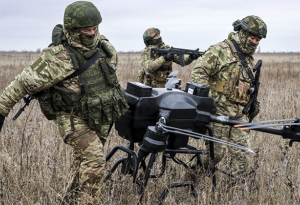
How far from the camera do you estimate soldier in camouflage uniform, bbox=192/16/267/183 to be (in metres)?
4.00

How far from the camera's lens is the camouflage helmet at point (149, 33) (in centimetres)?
749

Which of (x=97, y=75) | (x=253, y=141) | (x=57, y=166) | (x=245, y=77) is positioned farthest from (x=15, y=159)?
(x=253, y=141)

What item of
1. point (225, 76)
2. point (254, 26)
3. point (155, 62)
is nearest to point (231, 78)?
point (225, 76)

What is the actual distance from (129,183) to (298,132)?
1672 mm

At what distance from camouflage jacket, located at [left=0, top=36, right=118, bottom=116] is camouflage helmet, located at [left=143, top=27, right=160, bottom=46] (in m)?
4.78

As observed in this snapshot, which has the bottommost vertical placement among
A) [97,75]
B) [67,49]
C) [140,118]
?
[140,118]

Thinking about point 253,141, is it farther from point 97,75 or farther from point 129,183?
point 97,75

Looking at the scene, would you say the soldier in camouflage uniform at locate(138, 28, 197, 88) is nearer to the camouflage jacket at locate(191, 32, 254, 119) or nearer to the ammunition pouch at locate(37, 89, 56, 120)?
the camouflage jacket at locate(191, 32, 254, 119)

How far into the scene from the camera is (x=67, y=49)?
2.90 meters

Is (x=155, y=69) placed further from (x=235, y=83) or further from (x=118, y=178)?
(x=118, y=178)

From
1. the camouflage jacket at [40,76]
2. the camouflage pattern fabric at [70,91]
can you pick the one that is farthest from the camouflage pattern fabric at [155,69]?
the camouflage jacket at [40,76]

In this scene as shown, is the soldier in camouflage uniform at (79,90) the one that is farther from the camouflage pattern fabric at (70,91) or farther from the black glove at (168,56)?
the black glove at (168,56)

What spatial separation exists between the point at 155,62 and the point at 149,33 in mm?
797

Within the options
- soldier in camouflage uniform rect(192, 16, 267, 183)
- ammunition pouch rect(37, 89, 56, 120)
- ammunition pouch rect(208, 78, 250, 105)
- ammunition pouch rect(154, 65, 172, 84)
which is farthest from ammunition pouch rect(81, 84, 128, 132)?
ammunition pouch rect(154, 65, 172, 84)
